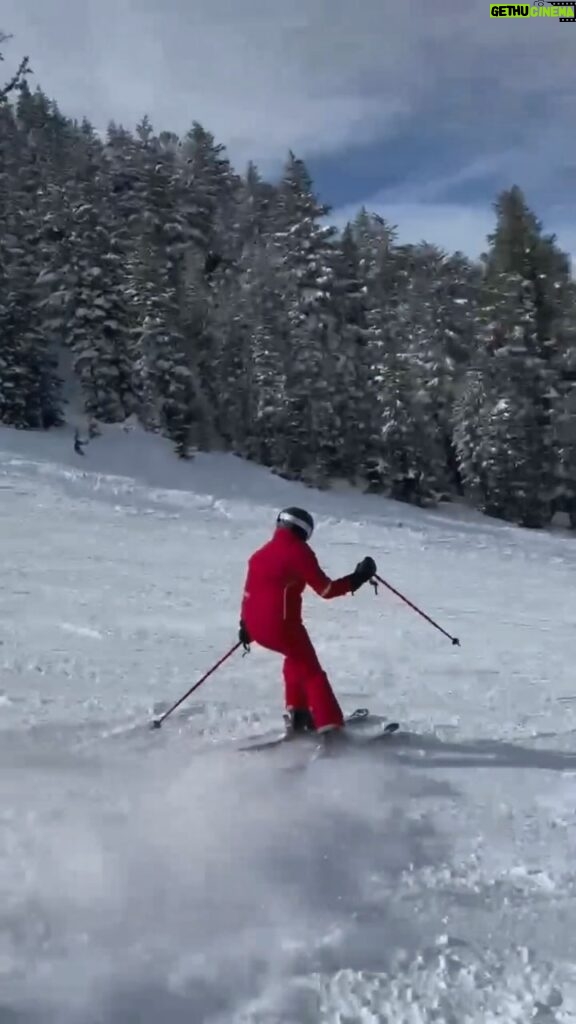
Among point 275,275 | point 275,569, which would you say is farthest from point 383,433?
point 275,569

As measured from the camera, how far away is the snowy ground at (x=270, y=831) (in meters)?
3.96

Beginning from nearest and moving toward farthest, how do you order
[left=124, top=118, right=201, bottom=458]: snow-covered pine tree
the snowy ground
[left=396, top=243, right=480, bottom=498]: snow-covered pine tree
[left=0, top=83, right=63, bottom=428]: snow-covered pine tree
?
the snowy ground, [left=0, top=83, right=63, bottom=428]: snow-covered pine tree, [left=124, top=118, right=201, bottom=458]: snow-covered pine tree, [left=396, top=243, right=480, bottom=498]: snow-covered pine tree

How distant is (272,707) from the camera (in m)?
8.38

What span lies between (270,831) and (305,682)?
5.52 feet

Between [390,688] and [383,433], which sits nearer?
[390,688]

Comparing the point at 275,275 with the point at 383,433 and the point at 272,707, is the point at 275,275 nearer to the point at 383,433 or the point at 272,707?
the point at 383,433

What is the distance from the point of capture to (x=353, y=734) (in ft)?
23.4

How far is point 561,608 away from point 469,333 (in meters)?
28.7

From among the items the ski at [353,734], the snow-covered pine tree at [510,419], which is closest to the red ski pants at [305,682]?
the ski at [353,734]

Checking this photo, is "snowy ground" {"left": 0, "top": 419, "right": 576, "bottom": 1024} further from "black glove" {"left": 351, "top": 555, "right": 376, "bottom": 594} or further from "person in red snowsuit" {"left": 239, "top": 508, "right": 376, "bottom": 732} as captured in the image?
"black glove" {"left": 351, "top": 555, "right": 376, "bottom": 594}

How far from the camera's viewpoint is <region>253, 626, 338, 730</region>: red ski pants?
22.5 feet

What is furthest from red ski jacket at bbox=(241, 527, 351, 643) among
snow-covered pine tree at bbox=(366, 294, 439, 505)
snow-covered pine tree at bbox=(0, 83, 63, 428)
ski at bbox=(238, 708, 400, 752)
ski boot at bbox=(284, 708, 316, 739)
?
snow-covered pine tree at bbox=(366, 294, 439, 505)

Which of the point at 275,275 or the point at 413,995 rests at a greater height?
the point at 275,275

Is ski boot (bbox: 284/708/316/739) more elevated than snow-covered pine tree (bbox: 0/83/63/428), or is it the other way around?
snow-covered pine tree (bbox: 0/83/63/428)
